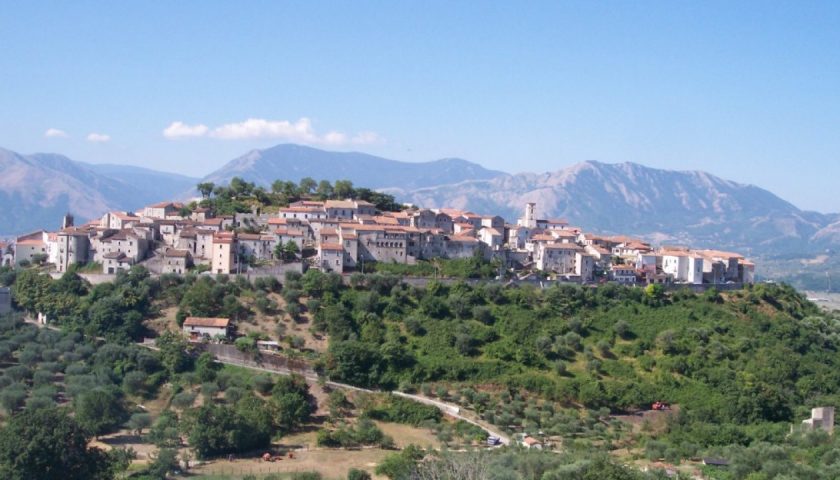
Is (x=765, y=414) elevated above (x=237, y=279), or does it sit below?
below

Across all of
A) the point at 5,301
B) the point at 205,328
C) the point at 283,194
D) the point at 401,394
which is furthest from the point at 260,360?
the point at 283,194

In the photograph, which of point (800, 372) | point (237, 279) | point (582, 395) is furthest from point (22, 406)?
point (800, 372)

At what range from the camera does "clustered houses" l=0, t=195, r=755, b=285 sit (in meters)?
52.5

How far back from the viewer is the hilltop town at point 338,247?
5212cm

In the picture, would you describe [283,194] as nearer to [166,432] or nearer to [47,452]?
[166,432]

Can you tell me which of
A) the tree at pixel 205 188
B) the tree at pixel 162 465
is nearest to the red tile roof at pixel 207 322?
the tree at pixel 162 465

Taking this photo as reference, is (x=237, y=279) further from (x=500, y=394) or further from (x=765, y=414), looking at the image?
(x=765, y=414)

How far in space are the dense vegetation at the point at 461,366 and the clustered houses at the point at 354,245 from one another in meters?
2.70

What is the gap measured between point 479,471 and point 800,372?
2695 cm

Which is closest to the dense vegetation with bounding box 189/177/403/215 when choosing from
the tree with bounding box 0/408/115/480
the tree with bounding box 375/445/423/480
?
the tree with bounding box 375/445/423/480

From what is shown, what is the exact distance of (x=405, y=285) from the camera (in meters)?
51.2

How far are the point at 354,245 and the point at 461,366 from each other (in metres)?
11.5

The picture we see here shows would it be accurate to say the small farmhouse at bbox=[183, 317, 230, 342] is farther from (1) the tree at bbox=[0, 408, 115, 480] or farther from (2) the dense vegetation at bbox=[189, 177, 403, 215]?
(2) the dense vegetation at bbox=[189, 177, 403, 215]

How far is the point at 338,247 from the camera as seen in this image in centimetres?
5222
